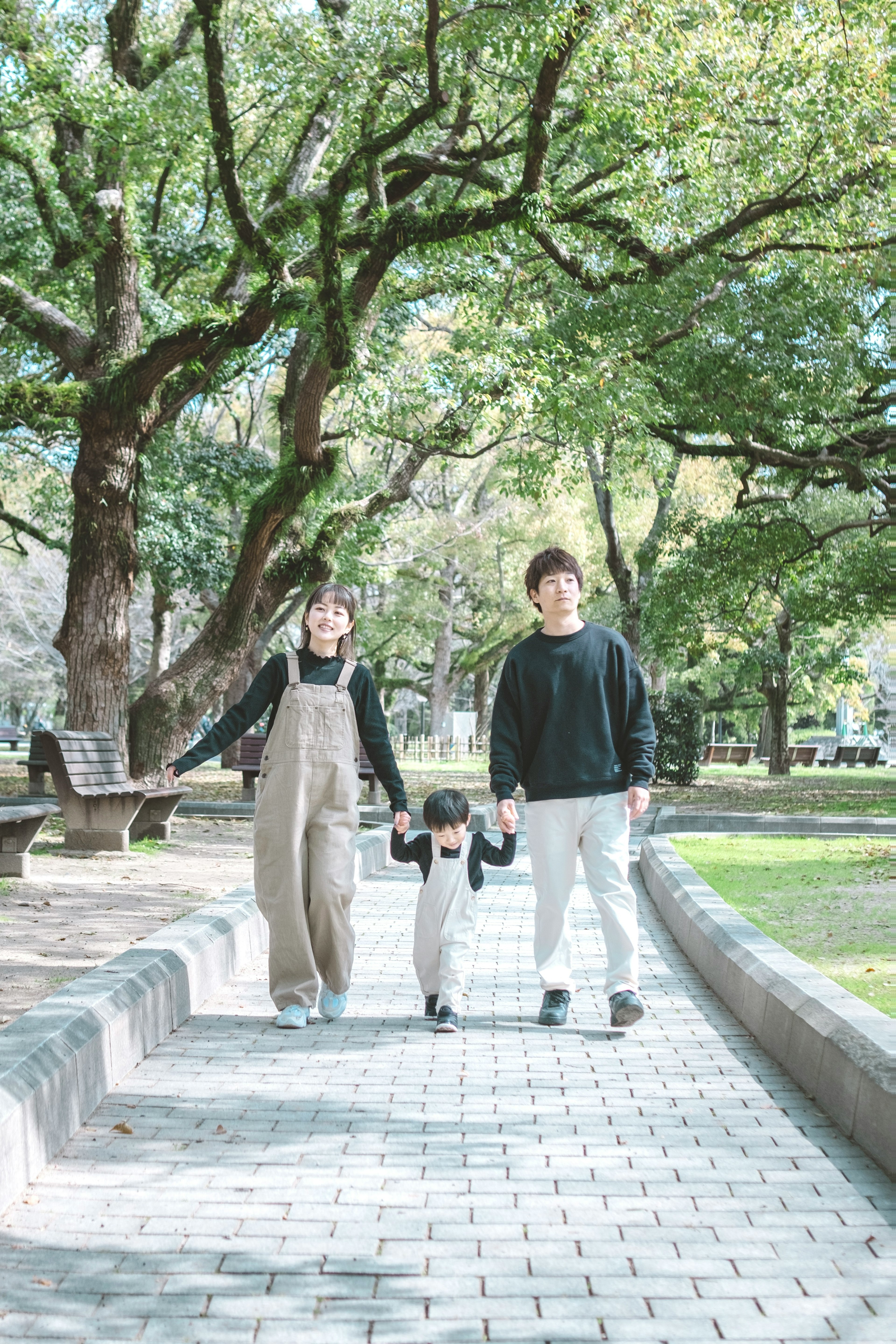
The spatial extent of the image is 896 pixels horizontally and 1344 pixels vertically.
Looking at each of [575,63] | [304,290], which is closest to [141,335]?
[304,290]

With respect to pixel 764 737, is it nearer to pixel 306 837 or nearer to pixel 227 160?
pixel 227 160

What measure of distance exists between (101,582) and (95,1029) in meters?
10.3

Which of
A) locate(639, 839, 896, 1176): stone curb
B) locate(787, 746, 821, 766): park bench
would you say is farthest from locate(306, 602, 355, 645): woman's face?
locate(787, 746, 821, 766): park bench

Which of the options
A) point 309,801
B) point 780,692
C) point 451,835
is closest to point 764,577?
point 780,692

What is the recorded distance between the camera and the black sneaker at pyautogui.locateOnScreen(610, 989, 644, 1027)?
5.32m

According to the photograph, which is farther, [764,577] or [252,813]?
[764,577]

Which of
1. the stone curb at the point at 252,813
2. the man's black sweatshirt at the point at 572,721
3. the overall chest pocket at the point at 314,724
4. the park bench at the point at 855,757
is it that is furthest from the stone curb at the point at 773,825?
the park bench at the point at 855,757

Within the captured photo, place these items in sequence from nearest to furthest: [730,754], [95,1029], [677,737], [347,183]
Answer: [95,1029]
[347,183]
[677,737]
[730,754]

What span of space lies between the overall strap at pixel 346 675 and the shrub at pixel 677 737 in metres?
17.6

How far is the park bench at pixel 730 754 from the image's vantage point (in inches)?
1468

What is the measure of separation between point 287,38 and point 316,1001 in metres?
11.4

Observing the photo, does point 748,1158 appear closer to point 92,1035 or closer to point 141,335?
point 92,1035

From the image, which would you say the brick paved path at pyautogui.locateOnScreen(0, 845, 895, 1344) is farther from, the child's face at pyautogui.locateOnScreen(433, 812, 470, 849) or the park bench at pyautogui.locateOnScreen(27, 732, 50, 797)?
the park bench at pyautogui.locateOnScreen(27, 732, 50, 797)

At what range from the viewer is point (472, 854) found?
18.6 ft
